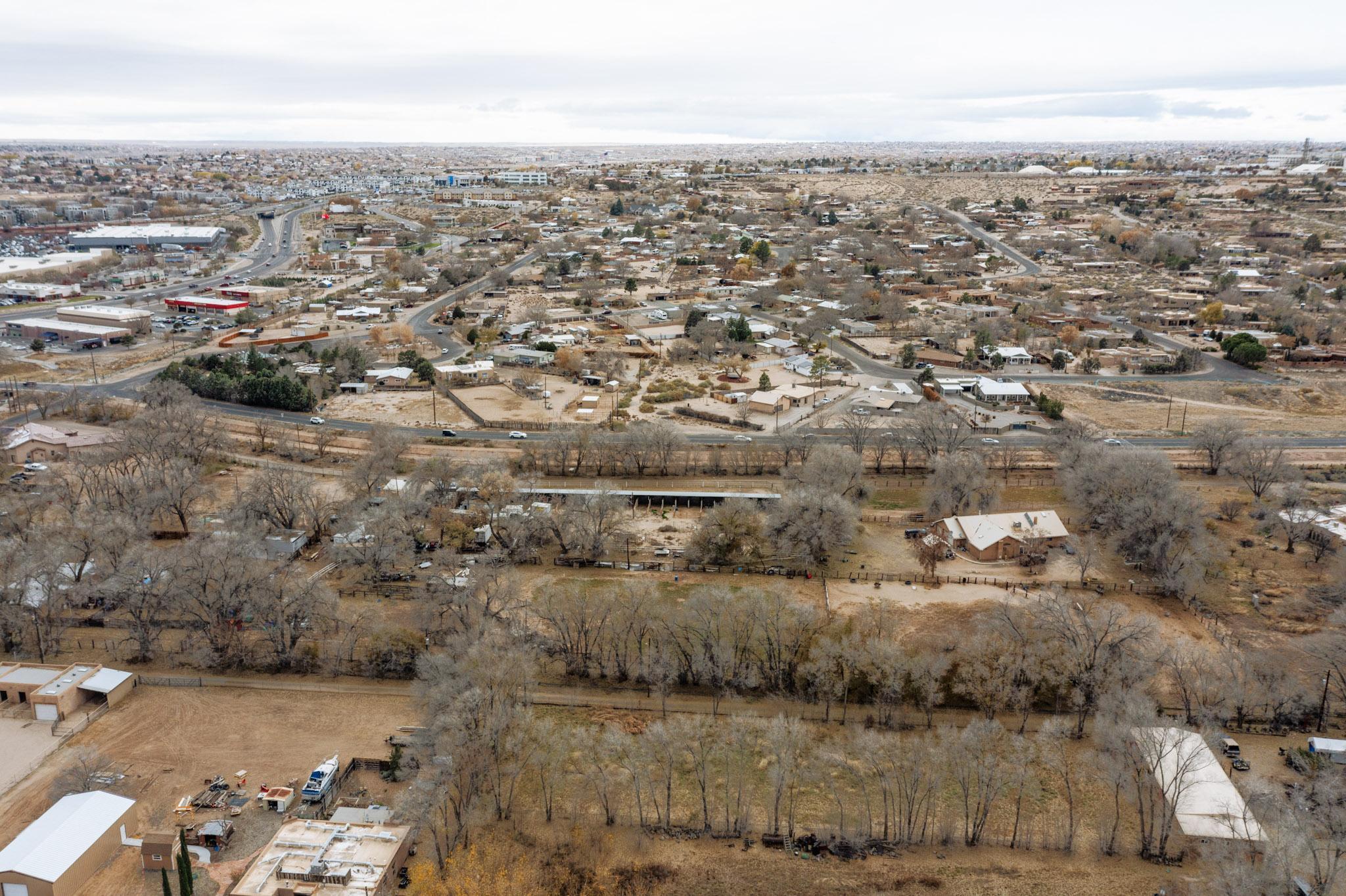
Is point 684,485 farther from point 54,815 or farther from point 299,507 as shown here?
point 54,815

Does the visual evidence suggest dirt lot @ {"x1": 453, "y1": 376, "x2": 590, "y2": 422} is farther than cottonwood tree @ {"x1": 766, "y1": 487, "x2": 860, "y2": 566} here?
Yes

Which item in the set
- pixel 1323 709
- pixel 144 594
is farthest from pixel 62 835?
pixel 1323 709

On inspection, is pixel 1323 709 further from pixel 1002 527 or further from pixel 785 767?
pixel 785 767

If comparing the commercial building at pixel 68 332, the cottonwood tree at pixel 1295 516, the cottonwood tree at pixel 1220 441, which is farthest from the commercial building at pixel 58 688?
the commercial building at pixel 68 332

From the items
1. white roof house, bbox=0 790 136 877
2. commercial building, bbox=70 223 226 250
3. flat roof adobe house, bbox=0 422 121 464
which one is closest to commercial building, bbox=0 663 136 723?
white roof house, bbox=0 790 136 877

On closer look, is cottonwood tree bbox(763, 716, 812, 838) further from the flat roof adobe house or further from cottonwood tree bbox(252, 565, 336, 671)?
the flat roof adobe house

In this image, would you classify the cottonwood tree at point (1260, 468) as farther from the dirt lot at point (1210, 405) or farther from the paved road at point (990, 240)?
the paved road at point (990, 240)
